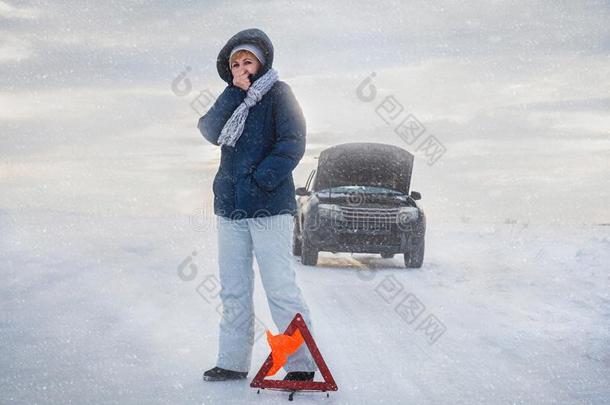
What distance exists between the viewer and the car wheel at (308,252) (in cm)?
986

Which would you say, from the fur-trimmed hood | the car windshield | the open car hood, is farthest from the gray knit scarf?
the open car hood

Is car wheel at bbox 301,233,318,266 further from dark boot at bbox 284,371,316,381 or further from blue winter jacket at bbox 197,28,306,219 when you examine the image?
dark boot at bbox 284,371,316,381

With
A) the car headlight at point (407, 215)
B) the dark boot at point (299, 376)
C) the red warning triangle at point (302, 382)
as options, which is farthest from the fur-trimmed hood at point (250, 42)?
the car headlight at point (407, 215)

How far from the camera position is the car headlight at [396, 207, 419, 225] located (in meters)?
9.87

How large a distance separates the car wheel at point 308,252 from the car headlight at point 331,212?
0.49 meters

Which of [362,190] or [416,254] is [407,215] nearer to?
[416,254]

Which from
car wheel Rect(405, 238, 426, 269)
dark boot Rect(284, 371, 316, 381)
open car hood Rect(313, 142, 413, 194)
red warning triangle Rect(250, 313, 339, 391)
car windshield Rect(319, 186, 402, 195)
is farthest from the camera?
open car hood Rect(313, 142, 413, 194)

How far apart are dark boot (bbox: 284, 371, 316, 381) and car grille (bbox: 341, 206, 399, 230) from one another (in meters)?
6.41

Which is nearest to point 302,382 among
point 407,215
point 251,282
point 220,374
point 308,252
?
point 220,374

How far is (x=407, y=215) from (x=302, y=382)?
22.4ft

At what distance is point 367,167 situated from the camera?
11.1 metres

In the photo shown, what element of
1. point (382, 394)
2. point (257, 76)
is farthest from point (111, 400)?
point (257, 76)

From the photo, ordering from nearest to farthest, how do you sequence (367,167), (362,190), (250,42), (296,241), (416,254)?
(250,42), (416,254), (362,190), (367,167), (296,241)

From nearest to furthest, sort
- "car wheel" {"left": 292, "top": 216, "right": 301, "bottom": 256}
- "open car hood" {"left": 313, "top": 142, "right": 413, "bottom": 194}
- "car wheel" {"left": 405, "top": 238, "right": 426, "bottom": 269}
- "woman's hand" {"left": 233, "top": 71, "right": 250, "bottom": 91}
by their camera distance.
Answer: "woman's hand" {"left": 233, "top": 71, "right": 250, "bottom": 91} < "car wheel" {"left": 405, "top": 238, "right": 426, "bottom": 269} < "open car hood" {"left": 313, "top": 142, "right": 413, "bottom": 194} < "car wheel" {"left": 292, "top": 216, "right": 301, "bottom": 256}
